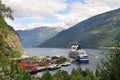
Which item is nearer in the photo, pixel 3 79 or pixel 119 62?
pixel 3 79

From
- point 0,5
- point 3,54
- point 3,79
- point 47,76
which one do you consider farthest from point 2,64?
point 47,76

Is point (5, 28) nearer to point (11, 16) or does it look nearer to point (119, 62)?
point (11, 16)

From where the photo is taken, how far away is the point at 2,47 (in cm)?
2695

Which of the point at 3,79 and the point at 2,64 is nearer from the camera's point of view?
the point at 2,64

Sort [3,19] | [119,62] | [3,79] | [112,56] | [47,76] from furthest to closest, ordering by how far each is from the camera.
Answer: [47,76]
[112,56]
[119,62]
[3,79]
[3,19]

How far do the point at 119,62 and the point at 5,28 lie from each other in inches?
703

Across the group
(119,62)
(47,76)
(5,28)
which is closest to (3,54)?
(5,28)

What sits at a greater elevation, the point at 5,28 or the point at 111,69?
the point at 5,28

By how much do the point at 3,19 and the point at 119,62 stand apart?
18240 mm

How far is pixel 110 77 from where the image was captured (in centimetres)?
3881

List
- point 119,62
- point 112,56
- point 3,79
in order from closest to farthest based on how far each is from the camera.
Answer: point 3,79 < point 119,62 < point 112,56

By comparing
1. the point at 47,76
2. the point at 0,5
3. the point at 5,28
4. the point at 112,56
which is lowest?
the point at 47,76

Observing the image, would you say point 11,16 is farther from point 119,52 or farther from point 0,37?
point 119,52

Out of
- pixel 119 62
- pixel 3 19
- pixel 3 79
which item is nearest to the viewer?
pixel 3 19
